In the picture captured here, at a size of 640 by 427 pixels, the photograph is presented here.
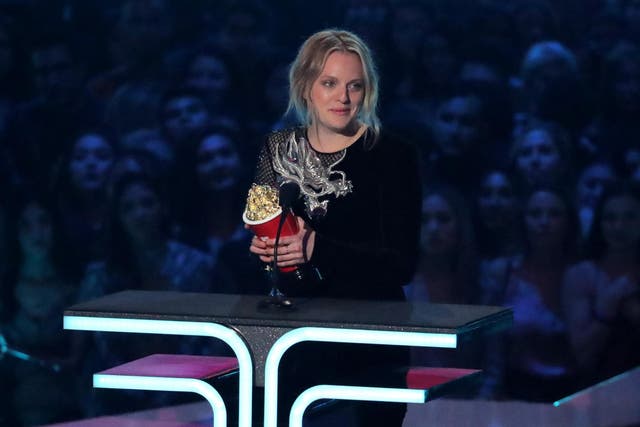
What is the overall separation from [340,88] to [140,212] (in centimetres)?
289

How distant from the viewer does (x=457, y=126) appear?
538 centimetres

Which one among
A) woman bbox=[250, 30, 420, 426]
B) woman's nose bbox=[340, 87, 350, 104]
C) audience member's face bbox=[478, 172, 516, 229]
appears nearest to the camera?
woman bbox=[250, 30, 420, 426]

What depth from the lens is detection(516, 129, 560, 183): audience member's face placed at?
5336 millimetres

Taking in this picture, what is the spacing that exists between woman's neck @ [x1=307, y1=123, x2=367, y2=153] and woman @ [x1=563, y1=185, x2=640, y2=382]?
105 inches

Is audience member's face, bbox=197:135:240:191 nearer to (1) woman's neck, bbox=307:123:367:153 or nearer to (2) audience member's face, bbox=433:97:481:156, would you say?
(2) audience member's face, bbox=433:97:481:156

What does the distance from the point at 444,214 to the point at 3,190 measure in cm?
222

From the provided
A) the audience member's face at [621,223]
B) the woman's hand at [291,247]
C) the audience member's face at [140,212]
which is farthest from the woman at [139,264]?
the woman's hand at [291,247]

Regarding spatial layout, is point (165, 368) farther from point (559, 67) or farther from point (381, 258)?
point (559, 67)

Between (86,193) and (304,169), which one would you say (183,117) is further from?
(304,169)

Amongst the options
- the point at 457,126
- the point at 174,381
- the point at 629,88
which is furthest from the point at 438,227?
the point at 174,381

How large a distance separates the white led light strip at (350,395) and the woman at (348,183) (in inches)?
11.0

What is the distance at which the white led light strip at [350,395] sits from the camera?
2277mm

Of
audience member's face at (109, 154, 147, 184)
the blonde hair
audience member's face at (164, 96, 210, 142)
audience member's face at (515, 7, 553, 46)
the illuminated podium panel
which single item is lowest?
the illuminated podium panel

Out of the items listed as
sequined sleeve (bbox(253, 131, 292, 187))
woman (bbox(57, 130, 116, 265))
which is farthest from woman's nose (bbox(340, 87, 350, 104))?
woman (bbox(57, 130, 116, 265))
